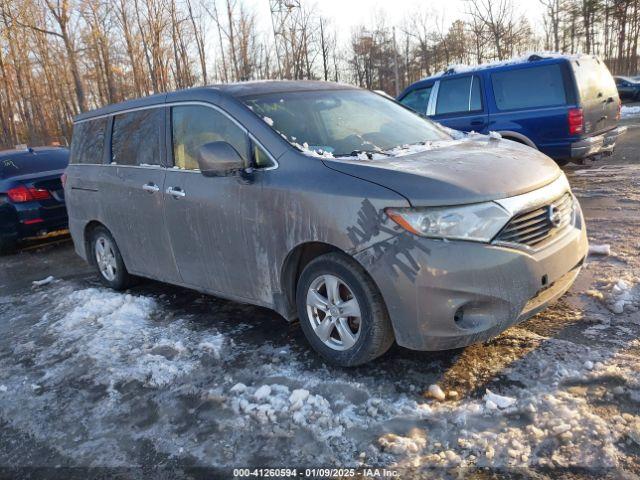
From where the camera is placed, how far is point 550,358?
10.4ft

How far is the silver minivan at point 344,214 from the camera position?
281 centimetres

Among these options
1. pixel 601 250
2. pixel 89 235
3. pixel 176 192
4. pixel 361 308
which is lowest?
pixel 601 250

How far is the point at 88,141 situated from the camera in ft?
18.0

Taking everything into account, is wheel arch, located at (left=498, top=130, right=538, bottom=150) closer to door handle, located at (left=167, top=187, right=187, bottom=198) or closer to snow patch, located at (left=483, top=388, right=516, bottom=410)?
door handle, located at (left=167, top=187, right=187, bottom=198)

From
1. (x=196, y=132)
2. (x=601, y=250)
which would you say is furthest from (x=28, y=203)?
(x=601, y=250)

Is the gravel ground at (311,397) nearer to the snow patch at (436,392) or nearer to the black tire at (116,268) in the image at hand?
the snow patch at (436,392)

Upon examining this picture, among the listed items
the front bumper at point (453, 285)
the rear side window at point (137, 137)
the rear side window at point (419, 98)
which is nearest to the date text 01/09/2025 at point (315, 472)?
the front bumper at point (453, 285)

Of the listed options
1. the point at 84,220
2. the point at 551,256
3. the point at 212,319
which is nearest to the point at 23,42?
the point at 84,220

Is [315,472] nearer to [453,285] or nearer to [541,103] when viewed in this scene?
[453,285]

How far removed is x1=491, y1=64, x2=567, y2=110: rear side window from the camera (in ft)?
25.3

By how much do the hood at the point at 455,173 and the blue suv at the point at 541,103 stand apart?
4594 millimetres

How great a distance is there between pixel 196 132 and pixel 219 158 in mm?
769

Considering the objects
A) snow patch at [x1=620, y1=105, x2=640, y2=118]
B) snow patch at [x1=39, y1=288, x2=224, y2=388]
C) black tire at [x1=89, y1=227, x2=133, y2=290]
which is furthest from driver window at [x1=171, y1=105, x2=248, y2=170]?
snow patch at [x1=620, y1=105, x2=640, y2=118]

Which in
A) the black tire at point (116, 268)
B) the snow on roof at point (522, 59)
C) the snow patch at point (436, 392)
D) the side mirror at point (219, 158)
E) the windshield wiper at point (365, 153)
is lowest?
the snow patch at point (436, 392)
